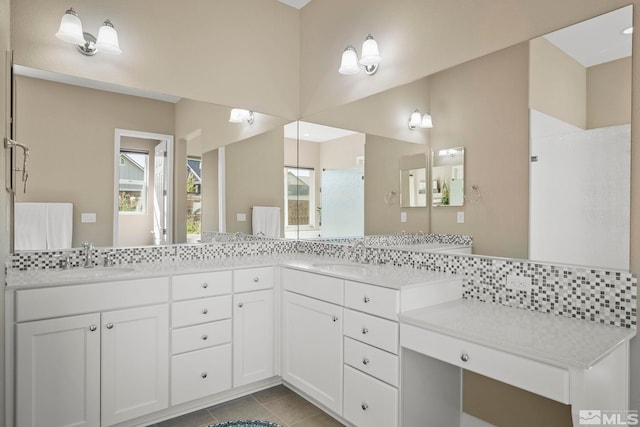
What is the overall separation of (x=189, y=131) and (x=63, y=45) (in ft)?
2.84

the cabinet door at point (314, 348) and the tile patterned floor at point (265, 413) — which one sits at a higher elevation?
the cabinet door at point (314, 348)

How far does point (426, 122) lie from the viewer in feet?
7.43

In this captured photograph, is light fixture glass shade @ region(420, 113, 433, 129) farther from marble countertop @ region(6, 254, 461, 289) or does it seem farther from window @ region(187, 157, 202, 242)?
window @ region(187, 157, 202, 242)

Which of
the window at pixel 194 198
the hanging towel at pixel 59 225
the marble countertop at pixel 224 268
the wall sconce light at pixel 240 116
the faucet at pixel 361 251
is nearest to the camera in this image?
the marble countertop at pixel 224 268

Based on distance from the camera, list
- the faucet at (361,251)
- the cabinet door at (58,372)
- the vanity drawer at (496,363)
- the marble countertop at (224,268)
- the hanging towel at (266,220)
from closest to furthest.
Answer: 1. the vanity drawer at (496,363)
2. the cabinet door at (58,372)
3. the marble countertop at (224,268)
4. the faucet at (361,251)
5. the hanging towel at (266,220)

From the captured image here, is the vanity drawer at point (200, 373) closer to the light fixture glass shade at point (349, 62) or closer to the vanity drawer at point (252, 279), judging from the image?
the vanity drawer at point (252, 279)

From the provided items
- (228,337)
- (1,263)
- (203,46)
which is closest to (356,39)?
(203,46)

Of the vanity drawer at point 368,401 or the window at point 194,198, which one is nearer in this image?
the vanity drawer at point 368,401

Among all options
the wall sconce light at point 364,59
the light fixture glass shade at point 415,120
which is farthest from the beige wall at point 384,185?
the wall sconce light at point 364,59

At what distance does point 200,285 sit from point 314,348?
0.79m

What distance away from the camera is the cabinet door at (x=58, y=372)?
177cm

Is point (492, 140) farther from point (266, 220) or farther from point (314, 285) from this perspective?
point (266, 220)

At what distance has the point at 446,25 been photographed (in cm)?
217

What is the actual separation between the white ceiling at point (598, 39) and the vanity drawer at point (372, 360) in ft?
5.08
